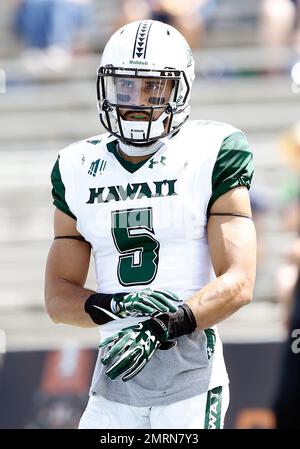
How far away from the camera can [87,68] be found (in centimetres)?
838

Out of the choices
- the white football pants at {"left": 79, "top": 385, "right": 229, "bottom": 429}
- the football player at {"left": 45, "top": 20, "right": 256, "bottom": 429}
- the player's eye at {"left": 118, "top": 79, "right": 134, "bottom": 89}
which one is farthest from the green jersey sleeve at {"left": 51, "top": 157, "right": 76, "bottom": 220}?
the white football pants at {"left": 79, "top": 385, "right": 229, "bottom": 429}

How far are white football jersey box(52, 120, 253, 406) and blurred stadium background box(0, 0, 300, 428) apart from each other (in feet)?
9.13

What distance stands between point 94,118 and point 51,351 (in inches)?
80.1

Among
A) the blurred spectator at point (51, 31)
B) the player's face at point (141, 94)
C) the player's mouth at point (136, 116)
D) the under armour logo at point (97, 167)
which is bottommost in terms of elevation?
the blurred spectator at point (51, 31)

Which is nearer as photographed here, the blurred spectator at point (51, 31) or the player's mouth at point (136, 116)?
the player's mouth at point (136, 116)

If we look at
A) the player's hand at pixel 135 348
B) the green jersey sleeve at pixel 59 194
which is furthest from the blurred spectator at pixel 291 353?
the player's hand at pixel 135 348

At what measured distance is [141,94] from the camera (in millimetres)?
3725

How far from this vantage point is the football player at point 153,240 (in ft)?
11.5

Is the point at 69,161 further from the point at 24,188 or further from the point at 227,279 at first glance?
the point at 24,188

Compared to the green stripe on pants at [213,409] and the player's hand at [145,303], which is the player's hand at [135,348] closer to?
the player's hand at [145,303]

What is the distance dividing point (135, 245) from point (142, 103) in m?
0.45

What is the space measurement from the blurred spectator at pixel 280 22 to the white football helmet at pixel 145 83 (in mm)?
4310

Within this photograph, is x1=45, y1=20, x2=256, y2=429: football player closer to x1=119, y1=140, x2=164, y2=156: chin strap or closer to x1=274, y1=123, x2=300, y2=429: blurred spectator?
x1=119, y1=140, x2=164, y2=156: chin strap

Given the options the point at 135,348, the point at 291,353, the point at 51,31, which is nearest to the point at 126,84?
the point at 135,348
